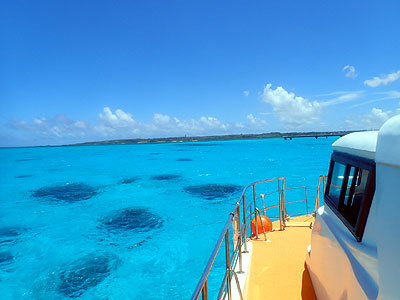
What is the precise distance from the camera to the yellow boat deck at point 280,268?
362 cm

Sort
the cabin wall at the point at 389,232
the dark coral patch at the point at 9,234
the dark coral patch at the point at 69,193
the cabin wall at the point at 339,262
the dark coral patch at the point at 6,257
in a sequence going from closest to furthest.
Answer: the cabin wall at the point at 389,232 → the cabin wall at the point at 339,262 → the dark coral patch at the point at 6,257 → the dark coral patch at the point at 9,234 → the dark coral patch at the point at 69,193

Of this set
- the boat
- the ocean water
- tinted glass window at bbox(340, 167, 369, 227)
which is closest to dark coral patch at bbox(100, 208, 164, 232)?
the ocean water

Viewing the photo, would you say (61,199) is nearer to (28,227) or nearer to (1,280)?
(28,227)

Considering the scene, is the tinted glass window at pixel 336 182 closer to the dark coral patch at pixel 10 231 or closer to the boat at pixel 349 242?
the boat at pixel 349 242

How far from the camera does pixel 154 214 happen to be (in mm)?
15656

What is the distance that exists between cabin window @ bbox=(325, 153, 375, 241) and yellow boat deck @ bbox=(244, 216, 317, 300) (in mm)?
1562

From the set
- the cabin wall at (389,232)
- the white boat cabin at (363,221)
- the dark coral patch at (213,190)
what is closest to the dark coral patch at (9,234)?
the dark coral patch at (213,190)

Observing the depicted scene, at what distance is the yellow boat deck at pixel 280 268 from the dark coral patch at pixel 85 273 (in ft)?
19.5

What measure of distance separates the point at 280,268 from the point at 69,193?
22.5m

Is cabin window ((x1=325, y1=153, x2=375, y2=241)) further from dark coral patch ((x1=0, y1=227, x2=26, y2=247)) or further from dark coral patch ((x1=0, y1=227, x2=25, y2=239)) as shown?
dark coral patch ((x1=0, y1=227, x2=25, y2=239))

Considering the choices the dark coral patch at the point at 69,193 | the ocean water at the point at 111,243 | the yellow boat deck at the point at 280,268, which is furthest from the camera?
the dark coral patch at the point at 69,193

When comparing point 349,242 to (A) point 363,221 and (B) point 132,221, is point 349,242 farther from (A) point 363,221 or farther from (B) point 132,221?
(B) point 132,221

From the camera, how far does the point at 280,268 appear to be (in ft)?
14.0

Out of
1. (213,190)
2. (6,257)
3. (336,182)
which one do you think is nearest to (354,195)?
(336,182)
